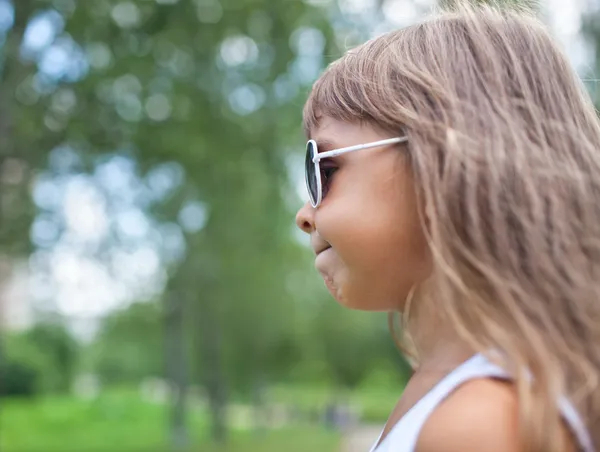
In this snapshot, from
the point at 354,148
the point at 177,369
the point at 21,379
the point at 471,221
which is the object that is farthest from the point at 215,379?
the point at 471,221

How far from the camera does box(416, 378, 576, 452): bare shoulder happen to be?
0.92 m

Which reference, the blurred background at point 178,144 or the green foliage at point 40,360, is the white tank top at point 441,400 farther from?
the green foliage at point 40,360

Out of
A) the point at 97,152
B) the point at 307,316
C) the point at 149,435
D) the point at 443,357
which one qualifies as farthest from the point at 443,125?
the point at 149,435

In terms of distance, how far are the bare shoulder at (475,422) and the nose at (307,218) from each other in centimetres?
43

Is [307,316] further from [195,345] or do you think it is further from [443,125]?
[443,125]

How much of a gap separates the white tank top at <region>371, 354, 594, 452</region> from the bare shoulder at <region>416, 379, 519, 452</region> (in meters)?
0.02

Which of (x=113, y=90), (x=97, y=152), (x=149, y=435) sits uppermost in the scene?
(x=113, y=90)

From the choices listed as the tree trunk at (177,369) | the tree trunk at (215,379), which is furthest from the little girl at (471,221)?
the tree trunk at (215,379)

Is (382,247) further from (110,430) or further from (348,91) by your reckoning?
(110,430)

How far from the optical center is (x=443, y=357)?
3.74 feet

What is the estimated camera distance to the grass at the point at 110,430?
63.8 ft

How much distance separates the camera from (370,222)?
1.16 m

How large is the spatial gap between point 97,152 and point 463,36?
8.40 m

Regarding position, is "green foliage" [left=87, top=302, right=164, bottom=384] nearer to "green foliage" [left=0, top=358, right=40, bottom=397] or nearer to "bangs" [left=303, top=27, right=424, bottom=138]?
"green foliage" [left=0, top=358, right=40, bottom=397]
